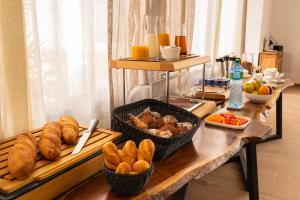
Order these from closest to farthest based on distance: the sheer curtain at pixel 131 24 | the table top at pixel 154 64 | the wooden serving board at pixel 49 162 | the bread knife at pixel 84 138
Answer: the wooden serving board at pixel 49 162 < the bread knife at pixel 84 138 < the table top at pixel 154 64 < the sheer curtain at pixel 131 24

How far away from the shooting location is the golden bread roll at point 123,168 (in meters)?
0.86

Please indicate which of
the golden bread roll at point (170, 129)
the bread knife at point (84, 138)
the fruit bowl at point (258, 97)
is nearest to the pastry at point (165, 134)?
the golden bread roll at point (170, 129)

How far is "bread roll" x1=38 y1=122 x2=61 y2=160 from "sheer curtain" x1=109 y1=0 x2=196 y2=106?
72 centimetres

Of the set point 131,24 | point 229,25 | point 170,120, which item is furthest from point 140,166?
point 229,25

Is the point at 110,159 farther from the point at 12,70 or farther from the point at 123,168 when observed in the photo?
the point at 12,70

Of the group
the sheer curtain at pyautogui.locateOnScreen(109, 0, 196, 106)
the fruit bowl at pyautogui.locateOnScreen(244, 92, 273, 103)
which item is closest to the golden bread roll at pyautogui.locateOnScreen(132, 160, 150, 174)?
the sheer curtain at pyautogui.locateOnScreen(109, 0, 196, 106)

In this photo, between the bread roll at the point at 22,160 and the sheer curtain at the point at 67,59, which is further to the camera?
the sheer curtain at the point at 67,59

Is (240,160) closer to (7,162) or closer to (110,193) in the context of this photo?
(110,193)

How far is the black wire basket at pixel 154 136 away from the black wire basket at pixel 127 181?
227 millimetres

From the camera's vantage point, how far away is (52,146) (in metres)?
0.95

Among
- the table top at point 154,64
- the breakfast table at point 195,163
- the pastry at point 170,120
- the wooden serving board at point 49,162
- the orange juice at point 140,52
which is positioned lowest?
the breakfast table at point 195,163

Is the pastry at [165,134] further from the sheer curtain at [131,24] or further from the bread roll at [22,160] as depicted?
the sheer curtain at [131,24]

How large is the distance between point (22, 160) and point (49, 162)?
104mm

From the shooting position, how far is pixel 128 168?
0.87 metres
